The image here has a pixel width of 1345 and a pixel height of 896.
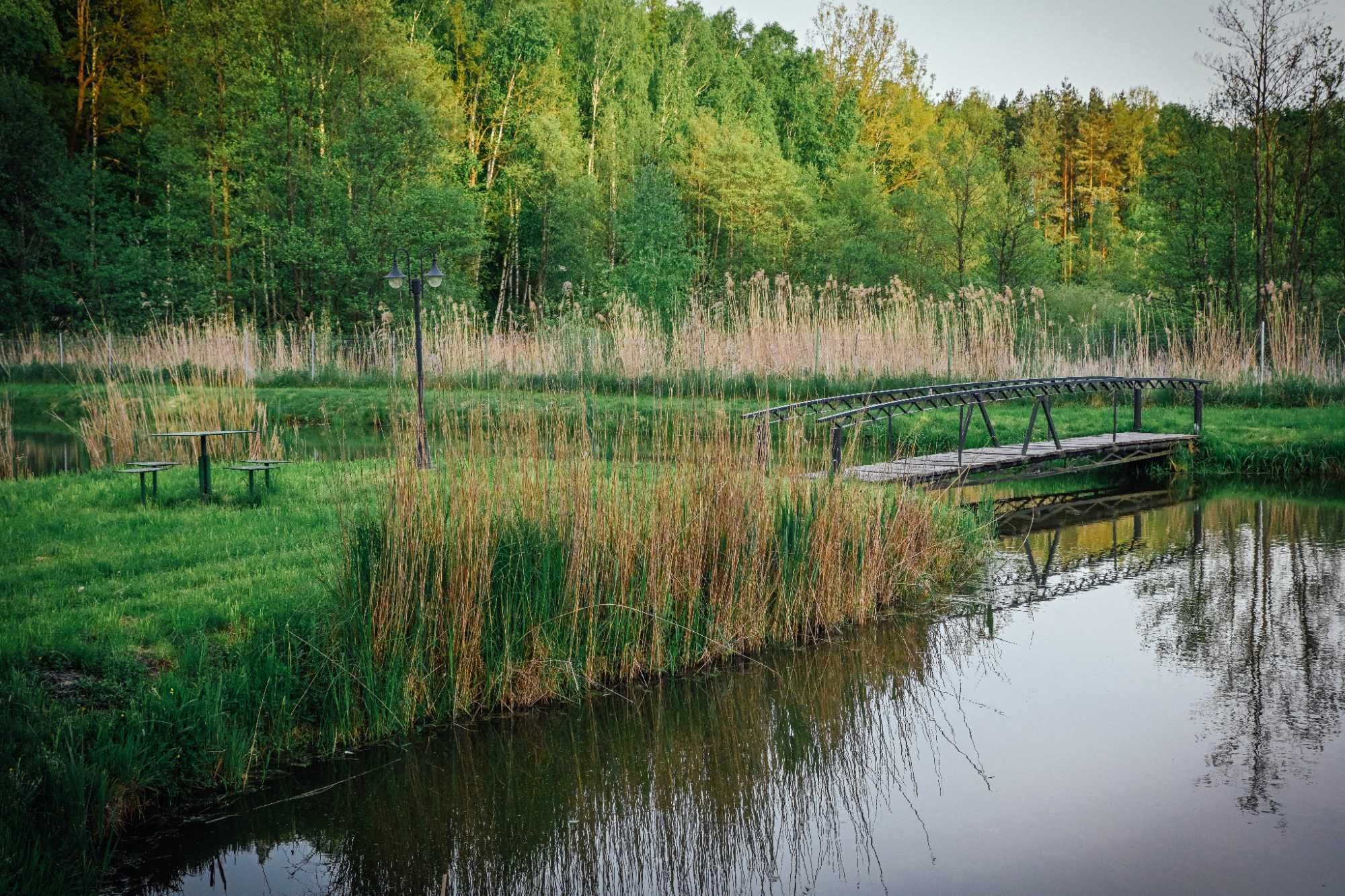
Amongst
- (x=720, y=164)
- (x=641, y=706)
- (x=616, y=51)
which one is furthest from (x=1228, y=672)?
(x=616, y=51)

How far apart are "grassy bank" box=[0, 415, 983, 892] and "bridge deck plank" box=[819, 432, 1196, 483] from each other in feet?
3.58

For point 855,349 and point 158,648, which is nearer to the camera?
point 158,648

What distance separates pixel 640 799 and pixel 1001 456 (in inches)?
265

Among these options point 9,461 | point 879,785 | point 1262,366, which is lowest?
point 879,785

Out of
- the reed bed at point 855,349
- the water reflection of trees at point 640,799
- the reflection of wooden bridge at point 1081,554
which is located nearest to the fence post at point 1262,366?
the reed bed at point 855,349

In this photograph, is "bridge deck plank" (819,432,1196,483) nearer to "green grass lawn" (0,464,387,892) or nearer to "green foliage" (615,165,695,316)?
"green grass lawn" (0,464,387,892)

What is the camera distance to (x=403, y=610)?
14.4ft

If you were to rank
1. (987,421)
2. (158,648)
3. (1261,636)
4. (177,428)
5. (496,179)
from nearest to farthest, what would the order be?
(158,648) → (1261,636) → (987,421) → (177,428) → (496,179)

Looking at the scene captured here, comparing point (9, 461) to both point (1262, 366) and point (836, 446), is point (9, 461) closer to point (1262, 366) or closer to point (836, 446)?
point (836, 446)

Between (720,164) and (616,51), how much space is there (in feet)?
27.2

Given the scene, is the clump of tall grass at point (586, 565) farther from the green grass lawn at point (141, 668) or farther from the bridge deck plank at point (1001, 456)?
the bridge deck plank at point (1001, 456)

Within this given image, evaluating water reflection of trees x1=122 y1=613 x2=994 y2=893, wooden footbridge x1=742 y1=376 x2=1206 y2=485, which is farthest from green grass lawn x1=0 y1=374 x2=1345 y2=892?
wooden footbridge x1=742 y1=376 x2=1206 y2=485

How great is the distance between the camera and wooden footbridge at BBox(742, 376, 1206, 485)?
8.41 meters

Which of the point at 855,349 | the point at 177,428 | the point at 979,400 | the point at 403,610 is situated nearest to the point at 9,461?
the point at 177,428
